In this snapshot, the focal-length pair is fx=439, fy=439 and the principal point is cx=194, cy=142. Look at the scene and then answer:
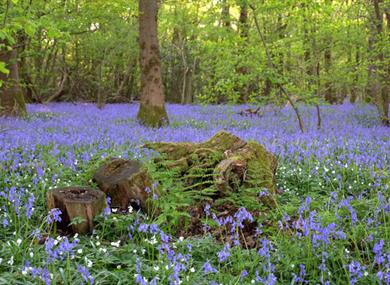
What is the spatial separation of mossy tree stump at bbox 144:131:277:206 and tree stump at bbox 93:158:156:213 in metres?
0.64

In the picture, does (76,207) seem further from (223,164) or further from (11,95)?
(11,95)

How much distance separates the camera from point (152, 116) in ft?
46.1

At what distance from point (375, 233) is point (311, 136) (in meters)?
7.23

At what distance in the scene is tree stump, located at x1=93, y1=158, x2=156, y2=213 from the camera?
5336 millimetres

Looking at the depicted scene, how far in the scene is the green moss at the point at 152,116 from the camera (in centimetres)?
1391

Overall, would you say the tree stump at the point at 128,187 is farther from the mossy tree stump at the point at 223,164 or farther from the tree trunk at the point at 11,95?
the tree trunk at the point at 11,95

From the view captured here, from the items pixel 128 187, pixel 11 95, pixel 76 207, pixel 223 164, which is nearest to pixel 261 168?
pixel 223 164

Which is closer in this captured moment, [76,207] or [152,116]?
[76,207]

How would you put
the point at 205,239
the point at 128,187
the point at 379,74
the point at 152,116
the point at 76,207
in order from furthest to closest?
the point at 379,74 < the point at 152,116 < the point at 128,187 < the point at 76,207 < the point at 205,239

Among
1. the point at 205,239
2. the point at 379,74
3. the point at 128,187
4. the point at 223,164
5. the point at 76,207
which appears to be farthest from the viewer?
the point at 379,74

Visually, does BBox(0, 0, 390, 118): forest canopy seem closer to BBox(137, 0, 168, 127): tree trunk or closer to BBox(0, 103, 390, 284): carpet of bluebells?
BBox(137, 0, 168, 127): tree trunk

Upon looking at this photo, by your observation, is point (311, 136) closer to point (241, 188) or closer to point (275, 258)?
point (241, 188)

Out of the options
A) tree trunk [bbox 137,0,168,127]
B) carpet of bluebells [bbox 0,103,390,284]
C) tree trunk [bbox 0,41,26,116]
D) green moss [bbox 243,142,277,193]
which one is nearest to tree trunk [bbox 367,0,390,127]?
tree trunk [bbox 137,0,168,127]

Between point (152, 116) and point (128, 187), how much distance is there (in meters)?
8.85
